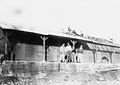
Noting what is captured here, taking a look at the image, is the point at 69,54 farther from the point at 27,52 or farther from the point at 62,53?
the point at 27,52

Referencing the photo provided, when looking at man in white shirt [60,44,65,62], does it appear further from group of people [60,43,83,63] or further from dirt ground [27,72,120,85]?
dirt ground [27,72,120,85]

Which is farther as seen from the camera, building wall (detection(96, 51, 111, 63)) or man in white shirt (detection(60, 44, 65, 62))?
building wall (detection(96, 51, 111, 63))

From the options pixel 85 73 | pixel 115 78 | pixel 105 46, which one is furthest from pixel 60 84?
pixel 105 46

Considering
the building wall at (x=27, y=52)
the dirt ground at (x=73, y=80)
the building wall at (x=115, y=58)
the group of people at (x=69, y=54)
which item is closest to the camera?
the dirt ground at (x=73, y=80)

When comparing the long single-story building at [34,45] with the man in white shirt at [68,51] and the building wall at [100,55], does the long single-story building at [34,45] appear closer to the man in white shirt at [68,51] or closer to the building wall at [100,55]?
the man in white shirt at [68,51]

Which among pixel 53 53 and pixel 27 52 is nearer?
pixel 27 52

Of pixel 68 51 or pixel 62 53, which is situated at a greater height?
pixel 68 51

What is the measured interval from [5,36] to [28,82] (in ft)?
15.6

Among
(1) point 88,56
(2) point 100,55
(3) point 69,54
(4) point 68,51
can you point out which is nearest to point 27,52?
(4) point 68,51

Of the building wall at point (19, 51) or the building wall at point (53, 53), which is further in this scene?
the building wall at point (53, 53)

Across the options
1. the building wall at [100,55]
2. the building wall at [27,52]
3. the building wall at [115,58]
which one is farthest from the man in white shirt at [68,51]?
the building wall at [115,58]

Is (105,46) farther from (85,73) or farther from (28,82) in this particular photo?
(28,82)

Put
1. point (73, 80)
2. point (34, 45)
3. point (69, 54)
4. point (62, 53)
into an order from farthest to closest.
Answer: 1. point (69, 54)
2. point (62, 53)
3. point (34, 45)
4. point (73, 80)

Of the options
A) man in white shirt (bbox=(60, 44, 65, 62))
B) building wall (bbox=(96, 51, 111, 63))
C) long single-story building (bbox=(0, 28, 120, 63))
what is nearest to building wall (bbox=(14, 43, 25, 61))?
long single-story building (bbox=(0, 28, 120, 63))
